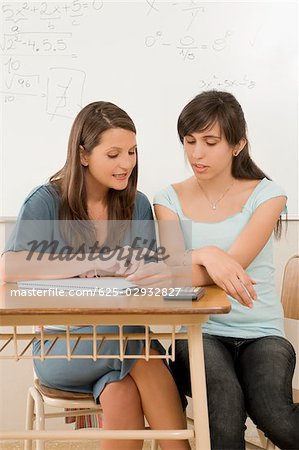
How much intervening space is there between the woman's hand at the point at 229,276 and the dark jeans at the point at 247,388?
17cm

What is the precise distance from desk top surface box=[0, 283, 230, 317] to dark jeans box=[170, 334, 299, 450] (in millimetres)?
245

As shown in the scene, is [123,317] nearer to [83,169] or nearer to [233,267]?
[233,267]

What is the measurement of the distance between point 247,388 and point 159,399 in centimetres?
21

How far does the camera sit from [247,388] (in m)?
1.63

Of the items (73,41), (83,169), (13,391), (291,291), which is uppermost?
(73,41)

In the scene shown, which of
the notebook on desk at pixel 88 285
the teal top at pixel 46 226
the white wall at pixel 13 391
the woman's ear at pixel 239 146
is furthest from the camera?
the white wall at pixel 13 391

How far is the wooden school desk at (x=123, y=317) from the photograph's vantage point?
130cm

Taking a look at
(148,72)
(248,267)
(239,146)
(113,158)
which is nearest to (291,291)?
(248,267)

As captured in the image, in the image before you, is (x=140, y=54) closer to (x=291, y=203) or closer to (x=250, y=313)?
(x=291, y=203)

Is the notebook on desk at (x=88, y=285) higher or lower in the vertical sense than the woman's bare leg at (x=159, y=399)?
higher

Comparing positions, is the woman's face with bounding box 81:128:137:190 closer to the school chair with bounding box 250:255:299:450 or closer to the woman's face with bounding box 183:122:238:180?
the woman's face with bounding box 183:122:238:180

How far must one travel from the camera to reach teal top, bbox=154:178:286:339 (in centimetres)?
179

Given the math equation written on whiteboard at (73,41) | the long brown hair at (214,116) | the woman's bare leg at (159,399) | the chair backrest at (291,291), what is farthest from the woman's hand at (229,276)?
the math equation written on whiteboard at (73,41)

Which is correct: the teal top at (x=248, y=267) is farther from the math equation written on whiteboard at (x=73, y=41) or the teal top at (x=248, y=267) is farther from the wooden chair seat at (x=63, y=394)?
the math equation written on whiteboard at (x=73, y=41)
